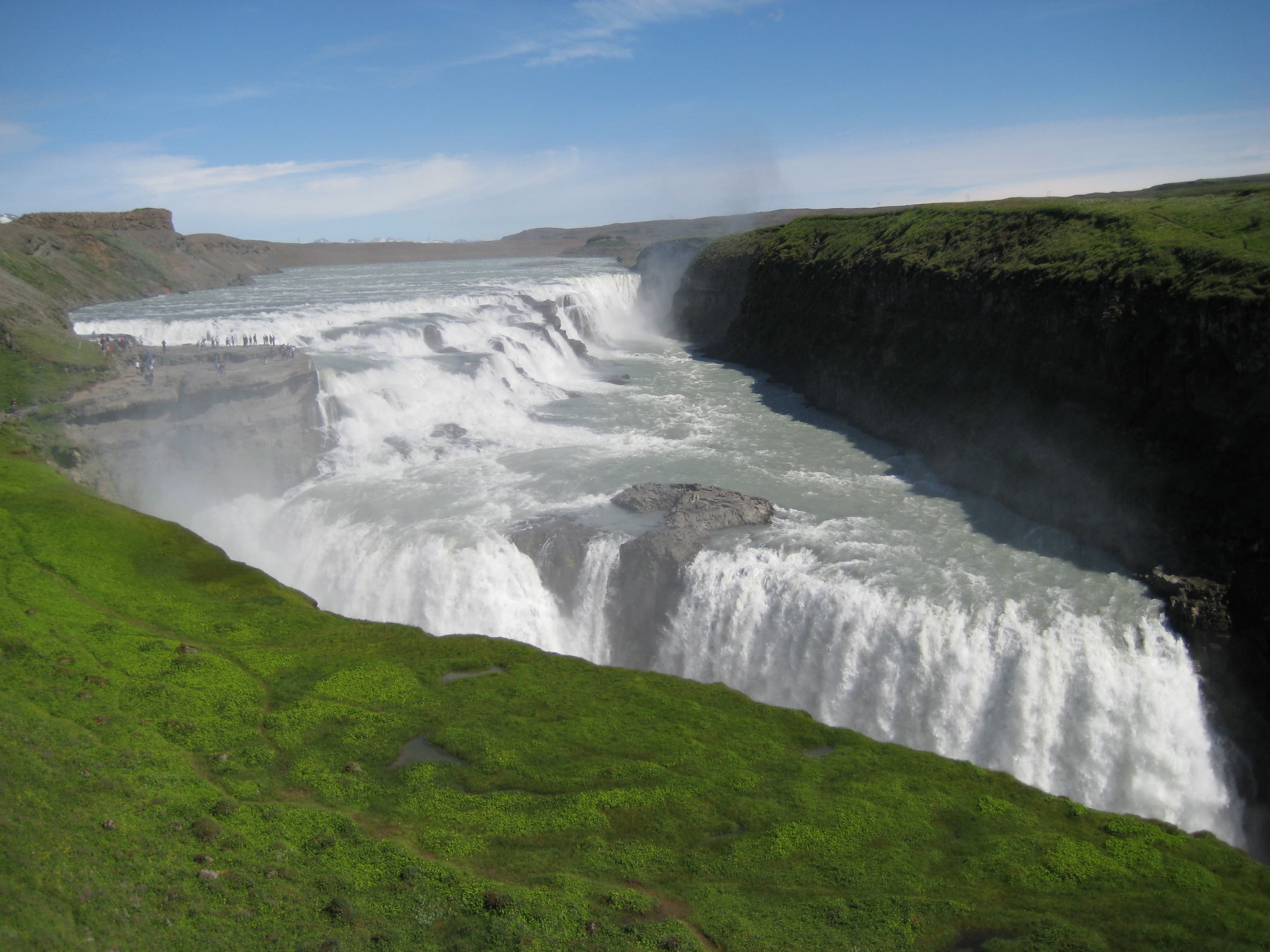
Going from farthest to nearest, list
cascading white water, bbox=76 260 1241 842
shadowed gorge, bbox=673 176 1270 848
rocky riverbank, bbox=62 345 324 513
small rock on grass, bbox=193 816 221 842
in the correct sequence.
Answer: rocky riverbank, bbox=62 345 324 513, shadowed gorge, bbox=673 176 1270 848, cascading white water, bbox=76 260 1241 842, small rock on grass, bbox=193 816 221 842

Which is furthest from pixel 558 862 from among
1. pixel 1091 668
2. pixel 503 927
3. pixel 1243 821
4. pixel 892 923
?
pixel 1243 821

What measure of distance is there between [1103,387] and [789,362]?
1991cm

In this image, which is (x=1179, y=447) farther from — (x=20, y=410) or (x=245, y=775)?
(x=20, y=410)

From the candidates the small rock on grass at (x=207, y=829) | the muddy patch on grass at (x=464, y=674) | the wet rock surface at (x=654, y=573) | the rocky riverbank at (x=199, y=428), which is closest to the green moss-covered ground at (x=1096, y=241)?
the wet rock surface at (x=654, y=573)

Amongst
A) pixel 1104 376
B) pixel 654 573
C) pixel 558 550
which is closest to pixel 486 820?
pixel 654 573

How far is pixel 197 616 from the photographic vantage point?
15.9 m

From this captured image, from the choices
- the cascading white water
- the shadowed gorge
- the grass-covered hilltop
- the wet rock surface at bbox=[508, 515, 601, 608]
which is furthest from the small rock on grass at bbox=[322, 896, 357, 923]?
the shadowed gorge

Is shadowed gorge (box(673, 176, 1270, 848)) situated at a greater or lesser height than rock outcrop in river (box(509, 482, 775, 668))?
greater

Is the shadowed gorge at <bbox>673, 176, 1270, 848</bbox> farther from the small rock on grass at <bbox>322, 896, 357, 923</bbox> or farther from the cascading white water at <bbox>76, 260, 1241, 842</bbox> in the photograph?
the small rock on grass at <bbox>322, 896, 357, 923</bbox>

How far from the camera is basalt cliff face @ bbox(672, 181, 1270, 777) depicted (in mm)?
18938

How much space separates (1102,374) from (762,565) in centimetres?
1146

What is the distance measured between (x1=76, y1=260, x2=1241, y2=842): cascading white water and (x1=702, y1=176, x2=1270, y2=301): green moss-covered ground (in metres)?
7.18

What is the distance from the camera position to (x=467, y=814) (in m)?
11.2

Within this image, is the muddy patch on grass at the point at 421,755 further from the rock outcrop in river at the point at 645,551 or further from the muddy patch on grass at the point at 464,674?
the rock outcrop in river at the point at 645,551
